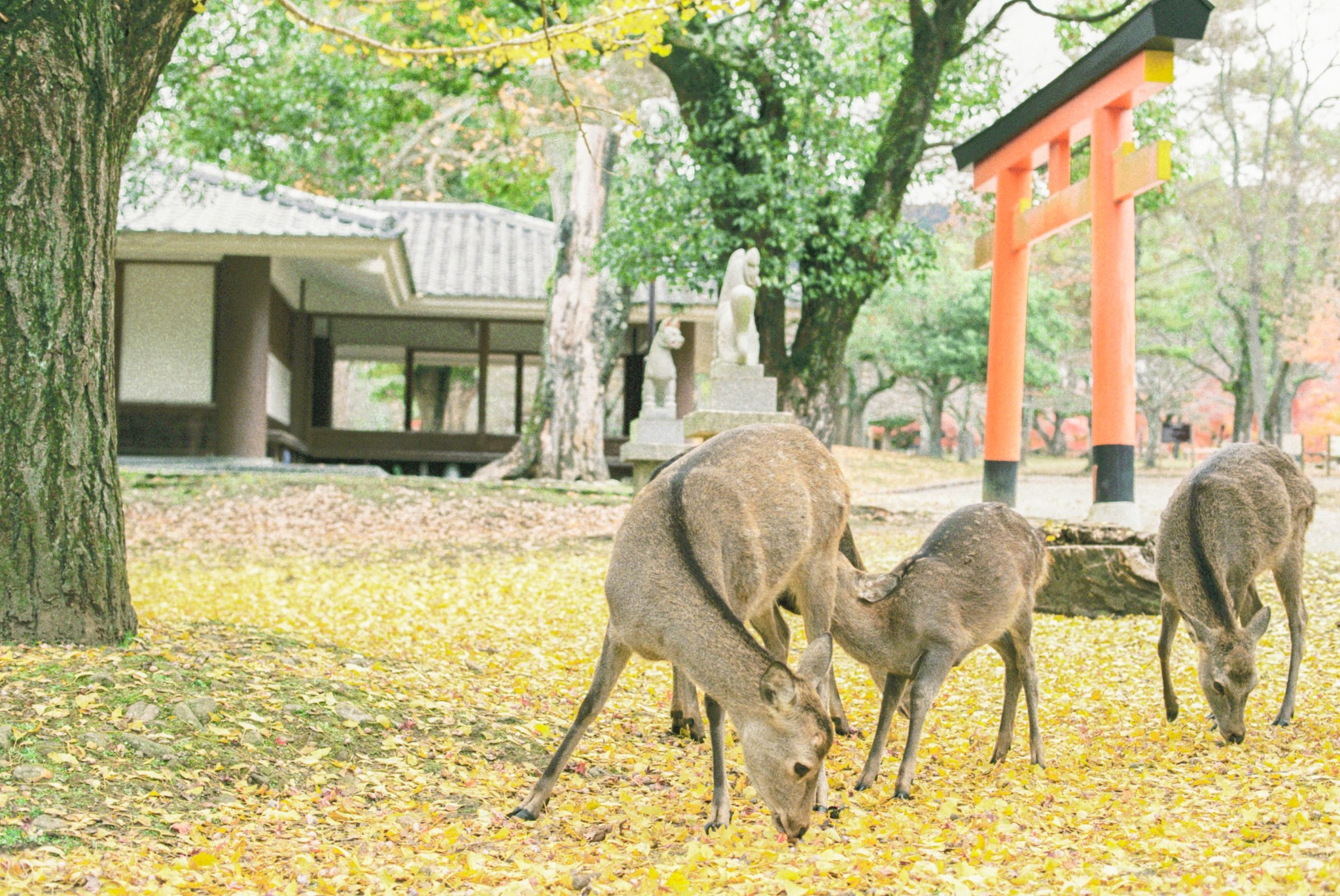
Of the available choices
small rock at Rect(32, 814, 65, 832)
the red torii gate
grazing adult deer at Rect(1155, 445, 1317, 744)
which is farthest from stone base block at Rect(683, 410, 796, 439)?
small rock at Rect(32, 814, 65, 832)

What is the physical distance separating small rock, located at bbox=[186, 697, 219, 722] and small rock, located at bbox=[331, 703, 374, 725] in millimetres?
484

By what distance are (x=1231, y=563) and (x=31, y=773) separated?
523 cm

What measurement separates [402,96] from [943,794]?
1163 centimetres

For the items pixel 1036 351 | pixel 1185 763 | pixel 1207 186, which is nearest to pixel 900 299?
pixel 1036 351

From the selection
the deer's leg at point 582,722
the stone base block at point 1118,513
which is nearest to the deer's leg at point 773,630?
the deer's leg at point 582,722

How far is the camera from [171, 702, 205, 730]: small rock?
4.56 metres

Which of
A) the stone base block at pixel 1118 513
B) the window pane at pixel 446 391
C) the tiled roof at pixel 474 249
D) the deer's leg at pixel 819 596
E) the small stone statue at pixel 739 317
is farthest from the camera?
the window pane at pixel 446 391

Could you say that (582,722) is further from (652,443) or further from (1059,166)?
(652,443)

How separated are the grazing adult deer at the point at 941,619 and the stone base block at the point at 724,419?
5.75 metres

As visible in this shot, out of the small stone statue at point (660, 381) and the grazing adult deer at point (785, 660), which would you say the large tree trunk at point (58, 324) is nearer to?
the grazing adult deer at point (785, 660)

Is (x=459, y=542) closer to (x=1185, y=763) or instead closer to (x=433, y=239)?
(x=1185, y=763)

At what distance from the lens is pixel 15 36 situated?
16.9ft

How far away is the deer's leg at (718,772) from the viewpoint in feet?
13.2

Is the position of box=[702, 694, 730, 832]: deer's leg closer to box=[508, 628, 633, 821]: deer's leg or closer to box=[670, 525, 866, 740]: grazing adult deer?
box=[508, 628, 633, 821]: deer's leg
